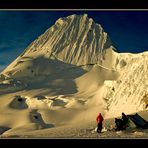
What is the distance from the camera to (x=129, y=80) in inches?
2817

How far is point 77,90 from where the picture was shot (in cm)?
15362

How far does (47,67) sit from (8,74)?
2398 cm

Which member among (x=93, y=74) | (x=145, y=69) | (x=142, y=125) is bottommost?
(x=142, y=125)

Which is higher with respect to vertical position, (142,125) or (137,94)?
(137,94)

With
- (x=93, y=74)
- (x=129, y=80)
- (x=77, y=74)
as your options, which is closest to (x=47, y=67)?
(x=77, y=74)

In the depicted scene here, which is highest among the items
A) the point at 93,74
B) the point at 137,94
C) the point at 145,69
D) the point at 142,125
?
the point at 93,74

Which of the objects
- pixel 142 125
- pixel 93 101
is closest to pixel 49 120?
pixel 93 101

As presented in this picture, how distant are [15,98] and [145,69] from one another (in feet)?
217
